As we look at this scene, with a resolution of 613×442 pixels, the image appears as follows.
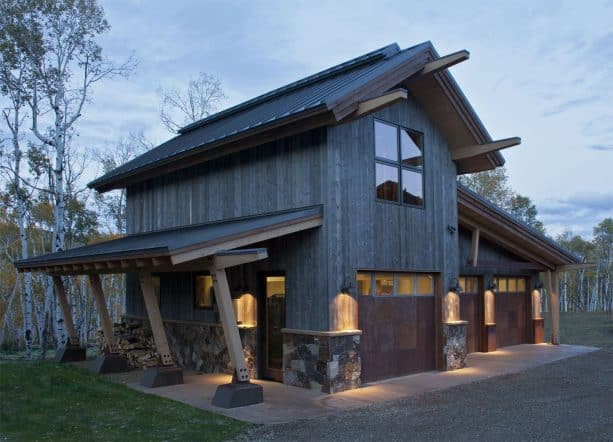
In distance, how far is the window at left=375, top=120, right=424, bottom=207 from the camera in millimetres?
10609

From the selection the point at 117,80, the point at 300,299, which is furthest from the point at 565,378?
the point at 117,80

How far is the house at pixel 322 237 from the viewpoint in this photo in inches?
360

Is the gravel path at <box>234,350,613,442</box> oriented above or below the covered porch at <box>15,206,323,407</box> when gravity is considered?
below

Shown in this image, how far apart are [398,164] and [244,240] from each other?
406cm

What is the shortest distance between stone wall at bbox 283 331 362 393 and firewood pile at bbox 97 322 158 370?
3742mm

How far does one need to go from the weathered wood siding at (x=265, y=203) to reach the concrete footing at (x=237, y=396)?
163cm

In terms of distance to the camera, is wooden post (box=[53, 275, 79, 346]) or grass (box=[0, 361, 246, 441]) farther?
wooden post (box=[53, 275, 79, 346])

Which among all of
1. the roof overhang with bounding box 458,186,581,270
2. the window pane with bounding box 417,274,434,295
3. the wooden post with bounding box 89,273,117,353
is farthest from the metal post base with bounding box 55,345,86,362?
the roof overhang with bounding box 458,186,581,270

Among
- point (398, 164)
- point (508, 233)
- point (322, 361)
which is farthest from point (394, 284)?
point (508, 233)

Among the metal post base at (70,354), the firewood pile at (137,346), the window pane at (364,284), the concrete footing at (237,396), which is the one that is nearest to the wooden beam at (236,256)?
the concrete footing at (237,396)

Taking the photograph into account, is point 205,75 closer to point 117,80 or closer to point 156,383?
point 117,80

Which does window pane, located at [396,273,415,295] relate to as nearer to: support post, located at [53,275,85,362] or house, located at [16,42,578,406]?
house, located at [16,42,578,406]

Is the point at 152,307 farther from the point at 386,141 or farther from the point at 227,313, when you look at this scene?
the point at 386,141

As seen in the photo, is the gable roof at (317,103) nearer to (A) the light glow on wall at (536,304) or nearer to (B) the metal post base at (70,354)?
(B) the metal post base at (70,354)
